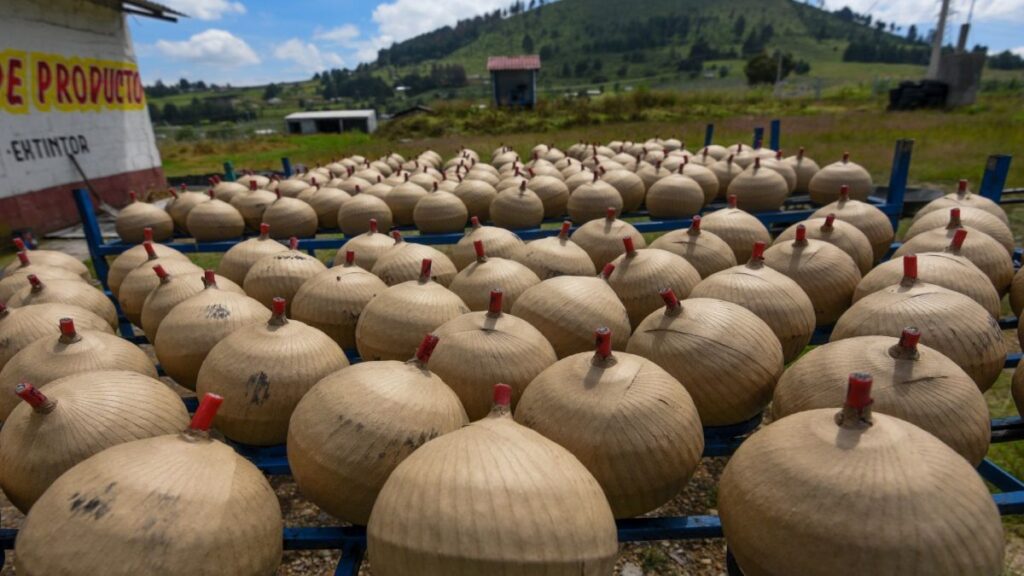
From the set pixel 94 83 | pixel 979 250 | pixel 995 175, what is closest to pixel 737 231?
pixel 979 250

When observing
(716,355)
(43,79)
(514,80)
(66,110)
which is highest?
(514,80)

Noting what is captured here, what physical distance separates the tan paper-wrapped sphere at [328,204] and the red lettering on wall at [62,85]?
32.7 feet

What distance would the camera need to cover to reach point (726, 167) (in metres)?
9.40

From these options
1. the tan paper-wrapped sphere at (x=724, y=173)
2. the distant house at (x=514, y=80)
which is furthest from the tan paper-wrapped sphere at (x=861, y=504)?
the distant house at (x=514, y=80)

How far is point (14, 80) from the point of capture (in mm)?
12312

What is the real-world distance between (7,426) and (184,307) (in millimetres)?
1421

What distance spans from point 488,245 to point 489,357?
2.51 metres

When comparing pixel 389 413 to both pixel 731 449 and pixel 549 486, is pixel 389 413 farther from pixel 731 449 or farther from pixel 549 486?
pixel 731 449

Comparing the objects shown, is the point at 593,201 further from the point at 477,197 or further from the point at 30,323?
the point at 30,323

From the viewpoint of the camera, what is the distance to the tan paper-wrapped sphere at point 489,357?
323 cm

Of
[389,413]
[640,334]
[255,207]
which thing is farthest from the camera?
[255,207]

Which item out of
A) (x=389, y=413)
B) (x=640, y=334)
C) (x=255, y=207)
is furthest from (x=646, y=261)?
(x=255, y=207)

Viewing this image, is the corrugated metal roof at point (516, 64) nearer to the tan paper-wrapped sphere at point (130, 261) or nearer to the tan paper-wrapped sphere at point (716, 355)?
the tan paper-wrapped sphere at point (130, 261)

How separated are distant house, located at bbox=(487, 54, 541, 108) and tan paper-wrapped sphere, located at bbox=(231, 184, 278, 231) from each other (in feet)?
122
